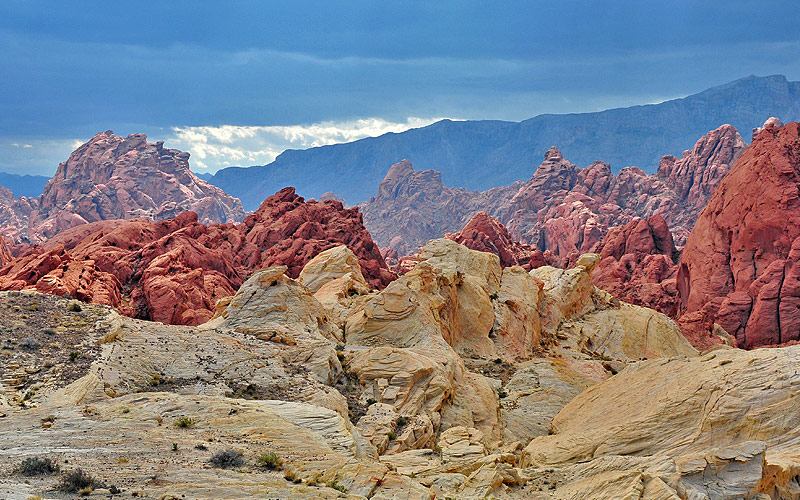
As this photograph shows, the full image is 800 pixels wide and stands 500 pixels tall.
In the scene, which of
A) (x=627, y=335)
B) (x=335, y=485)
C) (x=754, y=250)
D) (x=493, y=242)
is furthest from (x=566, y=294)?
(x=493, y=242)

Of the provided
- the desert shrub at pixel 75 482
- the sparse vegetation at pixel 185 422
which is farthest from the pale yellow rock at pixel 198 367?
the desert shrub at pixel 75 482

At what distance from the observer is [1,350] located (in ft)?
116

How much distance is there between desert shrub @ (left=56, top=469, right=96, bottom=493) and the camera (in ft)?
66.3

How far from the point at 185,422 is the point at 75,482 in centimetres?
903

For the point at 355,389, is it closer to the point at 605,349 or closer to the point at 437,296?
the point at 437,296

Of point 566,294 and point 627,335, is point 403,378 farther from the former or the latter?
point 627,335

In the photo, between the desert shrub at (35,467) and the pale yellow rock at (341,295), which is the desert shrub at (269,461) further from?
the pale yellow rock at (341,295)

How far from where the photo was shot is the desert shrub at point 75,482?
20.2 metres

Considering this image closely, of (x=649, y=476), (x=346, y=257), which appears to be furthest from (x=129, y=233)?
(x=649, y=476)

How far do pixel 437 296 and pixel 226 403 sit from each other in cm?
3108

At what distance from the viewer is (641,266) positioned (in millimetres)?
129125

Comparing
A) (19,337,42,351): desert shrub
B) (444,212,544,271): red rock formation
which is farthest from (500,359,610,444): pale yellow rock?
(444,212,544,271): red rock formation

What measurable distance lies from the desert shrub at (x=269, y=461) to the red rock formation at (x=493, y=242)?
11946cm

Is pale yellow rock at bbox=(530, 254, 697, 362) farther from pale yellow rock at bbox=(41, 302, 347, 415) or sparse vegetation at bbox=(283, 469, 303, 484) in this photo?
sparse vegetation at bbox=(283, 469, 303, 484)
